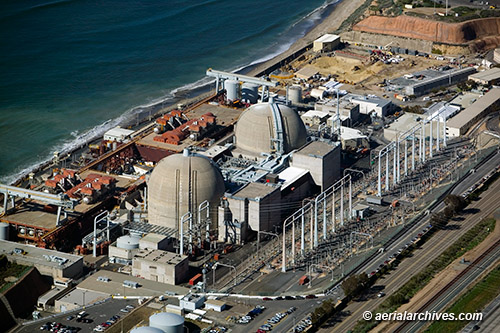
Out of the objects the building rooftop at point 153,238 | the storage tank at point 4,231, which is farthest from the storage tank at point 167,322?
the storage tank at point 4,231

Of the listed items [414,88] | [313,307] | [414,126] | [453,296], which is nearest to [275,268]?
[313,307]

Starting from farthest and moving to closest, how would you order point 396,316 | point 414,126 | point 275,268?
1. point 414,126
2. point 275,268
3. point 396,316

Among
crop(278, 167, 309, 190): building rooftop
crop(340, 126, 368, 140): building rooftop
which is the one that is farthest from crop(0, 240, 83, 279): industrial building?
crop(340, 126, 368, 140): building rooftop

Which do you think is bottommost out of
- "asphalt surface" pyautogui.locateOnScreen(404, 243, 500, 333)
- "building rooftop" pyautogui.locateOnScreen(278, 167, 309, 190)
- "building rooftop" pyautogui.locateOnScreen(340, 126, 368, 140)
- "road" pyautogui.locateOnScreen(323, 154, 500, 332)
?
"road" pyautogui.locateOnScreen(323, 154, 500, 332)

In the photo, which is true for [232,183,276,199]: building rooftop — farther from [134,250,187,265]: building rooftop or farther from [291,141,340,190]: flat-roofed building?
[134,250,187,265]: building rooftop

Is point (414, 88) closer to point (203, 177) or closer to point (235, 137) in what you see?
point (235, 137)

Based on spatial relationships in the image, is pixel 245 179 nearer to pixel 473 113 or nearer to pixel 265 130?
pixel 265 130
